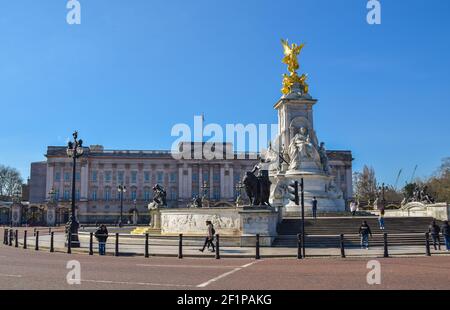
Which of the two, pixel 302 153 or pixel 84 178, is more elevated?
pixel 84 178

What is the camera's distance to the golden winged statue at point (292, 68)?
4791 centimetres

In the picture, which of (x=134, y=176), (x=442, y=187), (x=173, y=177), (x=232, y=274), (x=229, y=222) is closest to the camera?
(x=232, y=274)

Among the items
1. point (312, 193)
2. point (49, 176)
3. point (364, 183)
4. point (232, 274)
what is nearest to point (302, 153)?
point (312, 193)

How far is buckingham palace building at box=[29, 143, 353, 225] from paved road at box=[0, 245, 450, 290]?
95.3 metres

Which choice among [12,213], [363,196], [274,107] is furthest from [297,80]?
[363,196]

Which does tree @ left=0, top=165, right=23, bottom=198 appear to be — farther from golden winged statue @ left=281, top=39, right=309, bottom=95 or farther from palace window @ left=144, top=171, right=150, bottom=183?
golden winged statue @ left=281, top=39, right=309, bottom=95

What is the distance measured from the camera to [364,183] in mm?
113312

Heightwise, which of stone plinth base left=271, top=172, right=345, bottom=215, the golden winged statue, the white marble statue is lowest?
stone plinth base left=271, top=172, right=345, bottom=215

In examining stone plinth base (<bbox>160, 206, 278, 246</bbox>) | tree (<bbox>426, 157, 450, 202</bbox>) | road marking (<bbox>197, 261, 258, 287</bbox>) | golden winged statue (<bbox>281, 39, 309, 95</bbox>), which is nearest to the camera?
road marking (<bbox>197, 261, 258, 287</bbox>)

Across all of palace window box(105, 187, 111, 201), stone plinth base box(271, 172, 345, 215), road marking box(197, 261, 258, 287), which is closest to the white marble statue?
stone plinth base box(271, 172, 345, 215)

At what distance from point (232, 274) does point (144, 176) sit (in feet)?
342

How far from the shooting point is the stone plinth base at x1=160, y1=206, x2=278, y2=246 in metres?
25.5

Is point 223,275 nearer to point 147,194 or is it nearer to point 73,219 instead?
point 73,219
